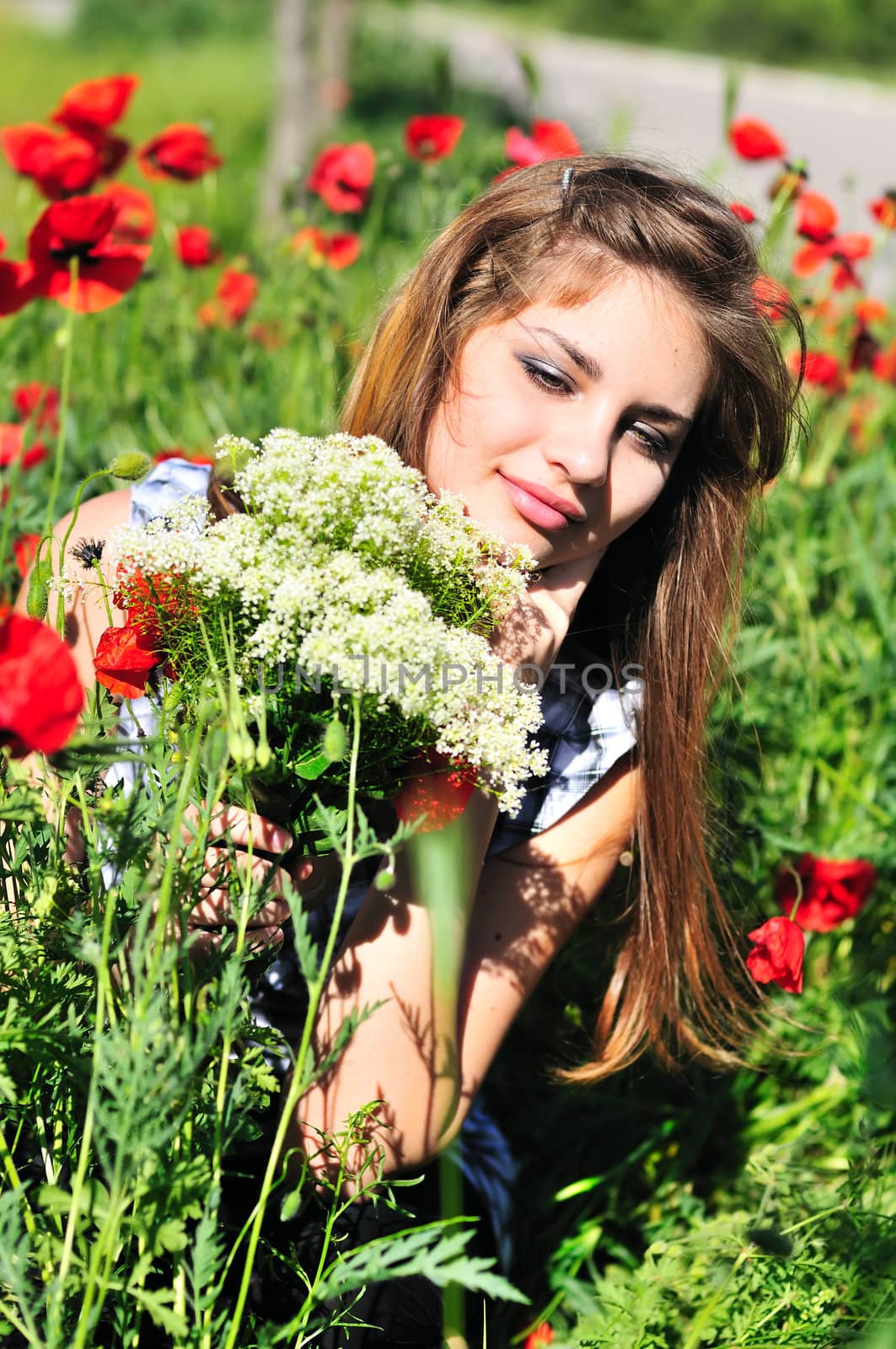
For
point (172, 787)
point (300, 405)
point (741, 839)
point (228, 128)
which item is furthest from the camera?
point (228, 128)

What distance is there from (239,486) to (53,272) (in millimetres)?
578

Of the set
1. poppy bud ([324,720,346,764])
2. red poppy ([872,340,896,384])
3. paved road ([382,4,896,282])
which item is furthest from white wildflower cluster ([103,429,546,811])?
paved road ([382,4,896,282])

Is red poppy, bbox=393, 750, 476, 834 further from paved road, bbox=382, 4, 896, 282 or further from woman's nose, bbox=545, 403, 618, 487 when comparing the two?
paved road, bbox=382, 4, 896, 282

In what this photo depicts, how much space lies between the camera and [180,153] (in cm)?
230

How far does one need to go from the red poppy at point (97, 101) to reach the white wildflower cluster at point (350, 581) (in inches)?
45.6

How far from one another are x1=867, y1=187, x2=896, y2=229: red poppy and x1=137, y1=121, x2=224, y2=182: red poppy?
1243 millimetres

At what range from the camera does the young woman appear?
1252 mm

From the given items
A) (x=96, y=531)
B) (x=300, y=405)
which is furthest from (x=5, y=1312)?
(x=300, y=405)

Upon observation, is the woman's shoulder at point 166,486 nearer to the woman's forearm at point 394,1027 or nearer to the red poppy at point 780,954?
the woman's forearm at point 394,1027

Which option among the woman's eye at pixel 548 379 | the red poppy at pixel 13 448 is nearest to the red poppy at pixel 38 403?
the red poppy at pixel 13 448

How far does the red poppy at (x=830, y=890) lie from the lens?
66.8 inches

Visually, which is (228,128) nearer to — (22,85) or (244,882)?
(22,85)

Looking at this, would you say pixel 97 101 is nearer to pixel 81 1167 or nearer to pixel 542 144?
pixel 542 144

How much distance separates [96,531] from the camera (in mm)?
1505
